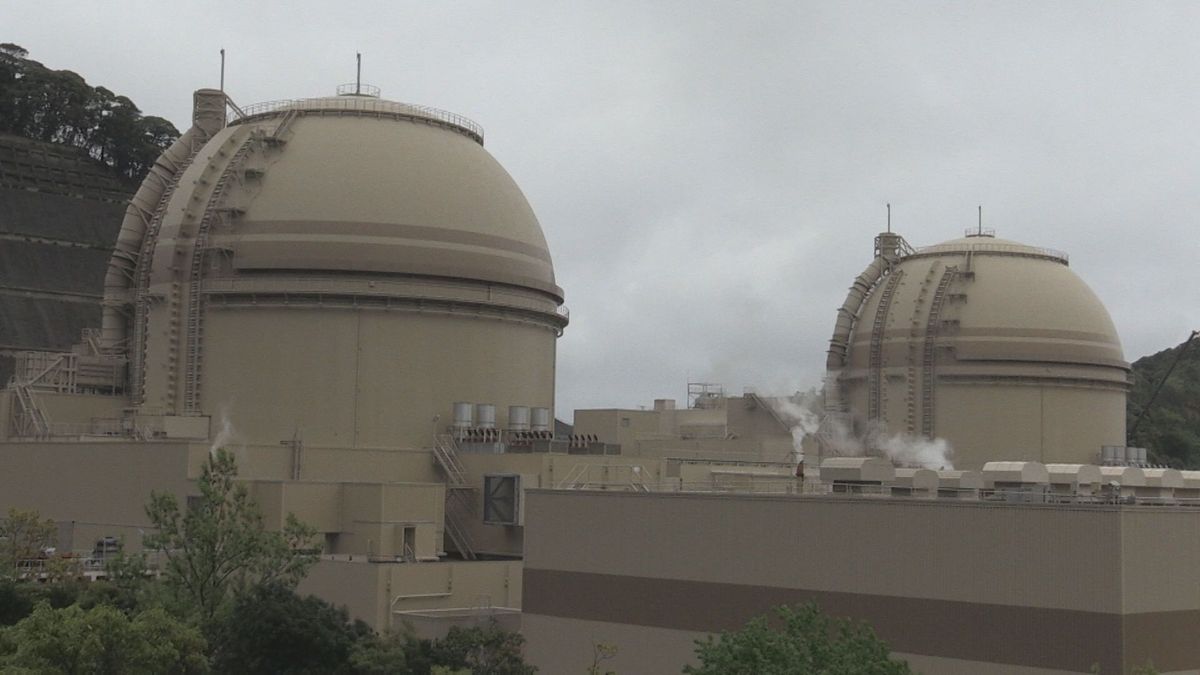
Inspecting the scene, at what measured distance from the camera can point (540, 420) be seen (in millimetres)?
55906

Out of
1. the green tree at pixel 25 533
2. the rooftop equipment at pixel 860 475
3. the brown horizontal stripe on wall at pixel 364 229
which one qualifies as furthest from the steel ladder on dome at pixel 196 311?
the rooftop equipment at pixel 860 475

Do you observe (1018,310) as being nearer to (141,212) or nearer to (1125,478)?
(1125,478)

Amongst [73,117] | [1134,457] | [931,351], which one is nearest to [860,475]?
[931,351]

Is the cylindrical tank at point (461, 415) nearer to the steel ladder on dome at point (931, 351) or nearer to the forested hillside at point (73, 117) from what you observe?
the steel ladder on dome at point (931, 351)

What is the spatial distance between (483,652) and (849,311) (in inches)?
1394

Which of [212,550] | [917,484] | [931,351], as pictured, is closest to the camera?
[212,550]

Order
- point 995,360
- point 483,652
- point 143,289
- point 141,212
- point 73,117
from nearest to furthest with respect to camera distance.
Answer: point 483,652 < point 143,289 < point 141,212 < point 995,360 < point 73,117

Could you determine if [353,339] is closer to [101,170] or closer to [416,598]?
[416,598]

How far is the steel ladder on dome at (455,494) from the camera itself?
169 ft

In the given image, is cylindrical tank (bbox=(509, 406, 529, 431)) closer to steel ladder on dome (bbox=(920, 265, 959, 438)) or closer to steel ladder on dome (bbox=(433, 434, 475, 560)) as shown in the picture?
steel ladder on dome (bbox=(433, 434, 475, 560))

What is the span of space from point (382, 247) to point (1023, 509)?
26.8 meters

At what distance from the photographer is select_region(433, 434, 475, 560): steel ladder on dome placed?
5147cm

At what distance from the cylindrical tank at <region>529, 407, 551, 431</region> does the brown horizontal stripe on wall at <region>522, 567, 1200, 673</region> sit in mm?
16953

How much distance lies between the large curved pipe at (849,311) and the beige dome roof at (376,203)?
62.6 ft
